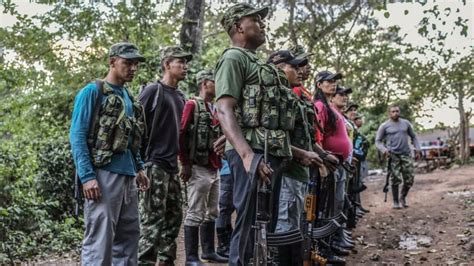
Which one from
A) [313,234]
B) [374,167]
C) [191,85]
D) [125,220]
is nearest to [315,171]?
[313,234]

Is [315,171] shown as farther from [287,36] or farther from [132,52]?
[287,36]

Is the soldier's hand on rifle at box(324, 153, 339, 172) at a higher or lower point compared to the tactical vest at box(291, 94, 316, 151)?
lower

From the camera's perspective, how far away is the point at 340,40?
20641mm

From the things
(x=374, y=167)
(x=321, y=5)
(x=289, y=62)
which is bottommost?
(x=374, y=167)

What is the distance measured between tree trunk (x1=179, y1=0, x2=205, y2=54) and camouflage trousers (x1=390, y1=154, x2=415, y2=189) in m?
4.46

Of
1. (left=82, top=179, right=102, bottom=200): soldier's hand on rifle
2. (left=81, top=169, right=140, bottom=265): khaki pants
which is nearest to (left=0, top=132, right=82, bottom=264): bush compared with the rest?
(left=81, top=169, right=140, bottom=265): khaki pants

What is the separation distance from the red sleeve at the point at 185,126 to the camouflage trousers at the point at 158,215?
0.47 meters

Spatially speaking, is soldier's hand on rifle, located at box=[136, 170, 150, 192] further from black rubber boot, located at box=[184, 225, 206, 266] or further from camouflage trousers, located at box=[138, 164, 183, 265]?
black rubber boot, located at box=[184, 225, 206, 266]

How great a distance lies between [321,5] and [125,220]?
14475 millimetres

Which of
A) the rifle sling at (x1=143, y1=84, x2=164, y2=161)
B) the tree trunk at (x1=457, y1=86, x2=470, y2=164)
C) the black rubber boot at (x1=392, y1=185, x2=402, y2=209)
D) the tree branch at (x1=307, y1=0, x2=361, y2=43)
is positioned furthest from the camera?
the tree trunk at (x1=457, y1=86, x2=470, y2=164)

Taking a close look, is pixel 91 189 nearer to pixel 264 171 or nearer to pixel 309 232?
pixel 264 171

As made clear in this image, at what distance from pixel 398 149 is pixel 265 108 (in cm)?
758

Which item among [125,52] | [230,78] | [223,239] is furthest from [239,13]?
[223,239]

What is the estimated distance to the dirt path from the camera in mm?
6328
